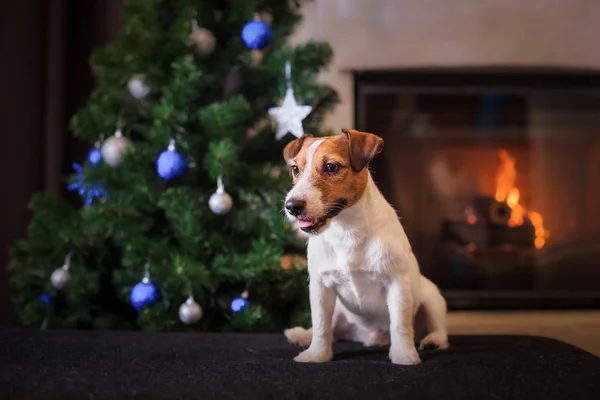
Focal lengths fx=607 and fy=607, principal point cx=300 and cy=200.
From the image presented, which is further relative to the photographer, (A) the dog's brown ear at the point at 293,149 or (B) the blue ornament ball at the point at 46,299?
(B) the blue ornament ball at the point at 46,299

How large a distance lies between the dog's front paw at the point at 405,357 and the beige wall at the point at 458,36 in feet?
3.55

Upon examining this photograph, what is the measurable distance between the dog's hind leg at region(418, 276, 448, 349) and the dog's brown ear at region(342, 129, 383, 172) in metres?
0.32

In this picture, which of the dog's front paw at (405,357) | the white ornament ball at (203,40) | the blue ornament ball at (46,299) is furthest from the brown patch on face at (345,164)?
the blue ornament ball at (46,299)

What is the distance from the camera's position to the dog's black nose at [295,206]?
96 cm

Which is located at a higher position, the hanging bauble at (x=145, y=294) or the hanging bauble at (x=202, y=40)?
the hanging bauble at (x=202, y=40)

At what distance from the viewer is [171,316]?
1.46 m

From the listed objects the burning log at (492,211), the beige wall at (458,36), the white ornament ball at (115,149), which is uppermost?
the beige wall at (458,36)

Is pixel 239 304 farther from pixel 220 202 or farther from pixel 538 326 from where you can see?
pixel 538 326

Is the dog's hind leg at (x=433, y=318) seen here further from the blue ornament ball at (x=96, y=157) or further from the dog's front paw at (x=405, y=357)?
the blue ornament ball at (x=96, y=157)

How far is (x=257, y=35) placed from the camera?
4.80 feet

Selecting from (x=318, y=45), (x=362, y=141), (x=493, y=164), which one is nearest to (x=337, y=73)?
(x=318, y=45)

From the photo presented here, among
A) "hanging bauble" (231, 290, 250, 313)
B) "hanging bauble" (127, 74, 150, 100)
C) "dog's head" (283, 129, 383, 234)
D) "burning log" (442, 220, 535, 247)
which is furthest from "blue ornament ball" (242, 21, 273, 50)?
"burning log" (442, 220, 535, 247)

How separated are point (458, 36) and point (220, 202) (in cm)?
108

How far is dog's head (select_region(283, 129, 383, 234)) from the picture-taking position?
97 cm
